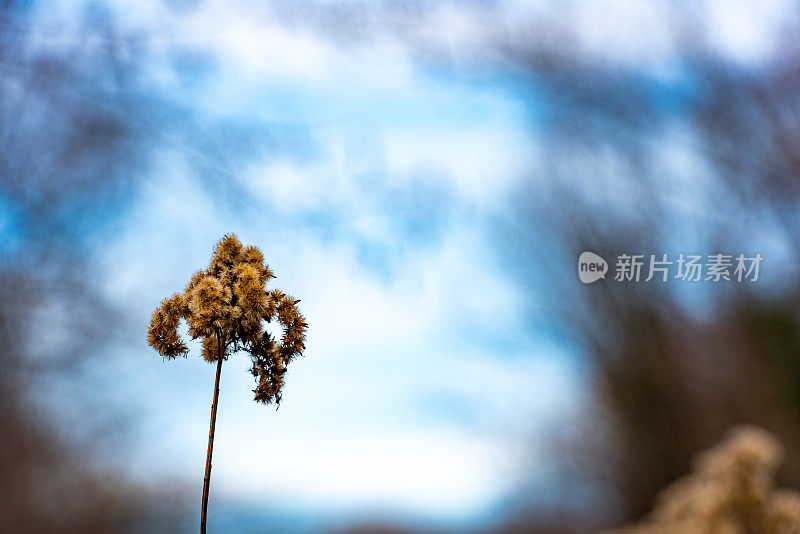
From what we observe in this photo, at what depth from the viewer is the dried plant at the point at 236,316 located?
6.06ft

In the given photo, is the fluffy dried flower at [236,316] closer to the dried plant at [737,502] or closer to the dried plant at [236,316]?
the dried plant at [236,316]

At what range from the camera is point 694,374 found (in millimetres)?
3447

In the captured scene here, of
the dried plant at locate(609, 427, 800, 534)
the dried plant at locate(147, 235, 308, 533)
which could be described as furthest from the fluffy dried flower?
the dried plant at locate(609, 427, 800, 534)

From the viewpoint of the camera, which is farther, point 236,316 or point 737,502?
point 236,316

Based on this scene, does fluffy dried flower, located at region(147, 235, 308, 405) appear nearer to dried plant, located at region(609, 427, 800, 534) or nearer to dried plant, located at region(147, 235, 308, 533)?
dried plant, located at region(147, 235, 308, 533)

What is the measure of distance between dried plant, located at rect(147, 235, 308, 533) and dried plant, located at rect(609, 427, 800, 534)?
50.9 inches

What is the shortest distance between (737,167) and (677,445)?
1384mm

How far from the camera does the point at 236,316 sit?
1849 millimetres

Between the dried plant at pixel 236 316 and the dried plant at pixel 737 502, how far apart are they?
4.24 ft

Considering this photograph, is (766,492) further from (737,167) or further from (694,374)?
(737,167)

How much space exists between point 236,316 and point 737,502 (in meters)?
1.36

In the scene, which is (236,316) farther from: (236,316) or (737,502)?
(737,502)

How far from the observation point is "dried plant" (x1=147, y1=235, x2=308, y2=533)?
1.85m

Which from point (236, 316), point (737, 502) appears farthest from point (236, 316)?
point (737, 502)
